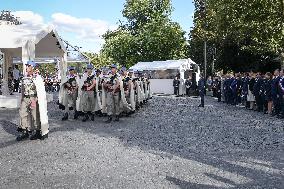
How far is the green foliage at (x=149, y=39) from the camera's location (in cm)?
6012

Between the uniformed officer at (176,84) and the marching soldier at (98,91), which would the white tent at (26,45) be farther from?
the uniformed officer at (176,84)

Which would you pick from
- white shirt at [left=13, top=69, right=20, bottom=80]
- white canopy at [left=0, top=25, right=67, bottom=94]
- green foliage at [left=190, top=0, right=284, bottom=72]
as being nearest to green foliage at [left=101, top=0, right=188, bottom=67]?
green foliage at [left=190, top=0, right=284, bottom=72]

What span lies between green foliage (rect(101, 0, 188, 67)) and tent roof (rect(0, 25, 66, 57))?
3707 centimetres

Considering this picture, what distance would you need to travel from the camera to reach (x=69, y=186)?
6.14m

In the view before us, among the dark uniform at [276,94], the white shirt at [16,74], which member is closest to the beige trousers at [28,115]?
the dark uniform at [276,94]

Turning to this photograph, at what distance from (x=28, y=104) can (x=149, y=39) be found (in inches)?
1986

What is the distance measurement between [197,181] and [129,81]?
10.6m

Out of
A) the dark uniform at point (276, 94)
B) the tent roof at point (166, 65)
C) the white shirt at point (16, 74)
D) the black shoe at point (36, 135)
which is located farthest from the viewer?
the tent roof at point (166, 65)

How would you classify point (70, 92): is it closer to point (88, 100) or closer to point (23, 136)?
point (88, 100)

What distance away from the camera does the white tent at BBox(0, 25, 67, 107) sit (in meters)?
19.3

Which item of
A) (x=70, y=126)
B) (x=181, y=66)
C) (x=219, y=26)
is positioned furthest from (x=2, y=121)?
(x=181, y=66)

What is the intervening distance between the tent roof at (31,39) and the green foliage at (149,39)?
37.1 m

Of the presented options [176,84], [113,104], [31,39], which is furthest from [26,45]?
[176,84]

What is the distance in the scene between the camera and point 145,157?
325 inches
